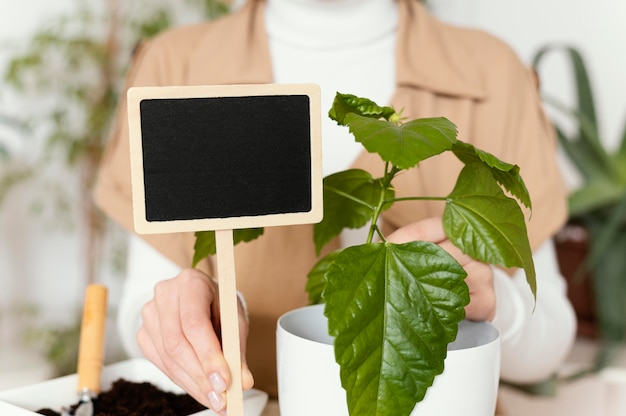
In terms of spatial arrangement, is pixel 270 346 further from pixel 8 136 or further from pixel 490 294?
pixel 8 136

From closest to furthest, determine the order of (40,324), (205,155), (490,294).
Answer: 1. (205,155)
2. (490,294)
3. (40,324)

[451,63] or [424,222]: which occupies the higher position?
[451,63]

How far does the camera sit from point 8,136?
2.17 meters

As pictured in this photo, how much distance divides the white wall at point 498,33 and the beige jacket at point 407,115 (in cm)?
135

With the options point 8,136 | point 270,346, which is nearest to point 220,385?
point 270,346

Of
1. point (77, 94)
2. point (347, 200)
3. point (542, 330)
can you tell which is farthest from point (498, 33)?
point (347, 200)

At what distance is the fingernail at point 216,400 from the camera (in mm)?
570

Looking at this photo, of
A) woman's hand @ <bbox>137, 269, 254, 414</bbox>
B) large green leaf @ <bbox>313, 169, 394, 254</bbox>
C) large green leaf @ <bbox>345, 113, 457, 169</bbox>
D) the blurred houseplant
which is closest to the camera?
large green leaf @ <bbox>345, 113, 457, 169</bbox>

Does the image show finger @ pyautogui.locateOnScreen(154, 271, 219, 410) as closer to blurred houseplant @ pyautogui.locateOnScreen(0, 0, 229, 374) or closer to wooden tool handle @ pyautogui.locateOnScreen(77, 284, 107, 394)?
wooden tool handle @ pyautogui.locateOnScreen(77, 284, 107, 394)

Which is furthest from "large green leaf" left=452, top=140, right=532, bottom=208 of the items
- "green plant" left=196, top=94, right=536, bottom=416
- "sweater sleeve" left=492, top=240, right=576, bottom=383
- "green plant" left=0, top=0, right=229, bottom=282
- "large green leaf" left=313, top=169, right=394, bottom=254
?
"green plant" left=0, top=0, right=229, bottom=282

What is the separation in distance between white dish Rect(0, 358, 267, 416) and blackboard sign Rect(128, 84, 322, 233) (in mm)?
197

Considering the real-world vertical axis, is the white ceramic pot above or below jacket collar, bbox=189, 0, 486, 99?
below

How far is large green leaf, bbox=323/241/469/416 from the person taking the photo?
1.68ft

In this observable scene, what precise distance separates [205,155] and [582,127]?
77.4 inches
